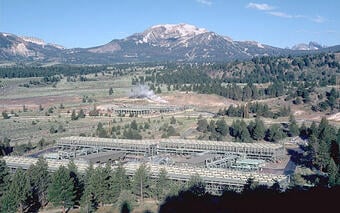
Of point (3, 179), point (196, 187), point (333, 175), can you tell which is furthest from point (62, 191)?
point (333, 175)

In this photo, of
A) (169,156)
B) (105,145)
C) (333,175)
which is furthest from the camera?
(105,145)

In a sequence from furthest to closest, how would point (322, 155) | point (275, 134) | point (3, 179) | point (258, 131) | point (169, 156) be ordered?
1. point (258, 131)
2. point (275, 134)
3. point (169, 156)
4. point (322, 155)
5. point (3, 179)

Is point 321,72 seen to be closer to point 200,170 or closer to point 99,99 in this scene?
point 99,99

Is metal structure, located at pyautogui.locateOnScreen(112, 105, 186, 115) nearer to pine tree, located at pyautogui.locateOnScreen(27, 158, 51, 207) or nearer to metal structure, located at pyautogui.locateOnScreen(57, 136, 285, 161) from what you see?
metal structure, located at pyautogui.locateOnScreen(57, 136, 285, 161)

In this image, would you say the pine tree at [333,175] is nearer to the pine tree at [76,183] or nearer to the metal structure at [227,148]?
the metal structure at [227,148]

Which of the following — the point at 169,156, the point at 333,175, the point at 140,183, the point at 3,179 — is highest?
the point at 333,175

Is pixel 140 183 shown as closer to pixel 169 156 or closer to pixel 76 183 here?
pixel 76 183

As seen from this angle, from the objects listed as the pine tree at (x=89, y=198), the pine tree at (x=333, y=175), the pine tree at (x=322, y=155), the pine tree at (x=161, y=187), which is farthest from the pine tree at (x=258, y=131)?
the pine tree at (x=89, y=198)
